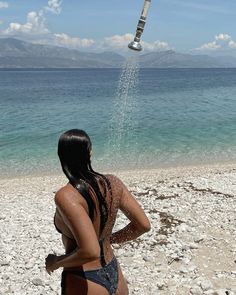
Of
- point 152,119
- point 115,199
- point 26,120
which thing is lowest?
point 26,120

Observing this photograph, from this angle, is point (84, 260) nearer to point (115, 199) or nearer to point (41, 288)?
point (115, 199)

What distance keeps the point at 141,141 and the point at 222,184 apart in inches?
692


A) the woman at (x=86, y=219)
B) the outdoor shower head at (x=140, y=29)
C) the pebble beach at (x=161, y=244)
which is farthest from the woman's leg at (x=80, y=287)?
the pebble beach at (x=161, y=244)

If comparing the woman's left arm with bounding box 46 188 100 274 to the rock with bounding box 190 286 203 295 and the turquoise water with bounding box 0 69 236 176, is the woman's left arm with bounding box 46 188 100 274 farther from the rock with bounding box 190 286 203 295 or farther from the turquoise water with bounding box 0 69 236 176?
the turquoise water with bounding box 0 69 236 176

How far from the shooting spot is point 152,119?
5178 cm

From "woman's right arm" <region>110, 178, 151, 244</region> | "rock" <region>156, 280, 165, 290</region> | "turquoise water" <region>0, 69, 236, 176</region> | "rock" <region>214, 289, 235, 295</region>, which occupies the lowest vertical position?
"turquoise water" <region>0, 69, 236, 176</region>

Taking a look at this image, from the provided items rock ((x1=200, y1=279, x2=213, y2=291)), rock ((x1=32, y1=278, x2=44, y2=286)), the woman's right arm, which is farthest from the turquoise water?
the woman's right arm

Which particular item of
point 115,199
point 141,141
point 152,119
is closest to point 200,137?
point 141,141

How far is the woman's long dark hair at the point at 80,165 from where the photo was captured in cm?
372

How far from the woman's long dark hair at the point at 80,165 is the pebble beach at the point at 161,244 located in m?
6.27

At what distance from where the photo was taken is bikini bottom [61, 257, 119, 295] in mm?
3904

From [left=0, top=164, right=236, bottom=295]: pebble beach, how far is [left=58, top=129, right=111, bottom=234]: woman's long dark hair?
6269 millimetres

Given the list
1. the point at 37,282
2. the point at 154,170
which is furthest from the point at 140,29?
the point at 154,170

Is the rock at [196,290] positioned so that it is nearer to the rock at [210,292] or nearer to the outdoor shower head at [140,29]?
the rock at [210,292]
